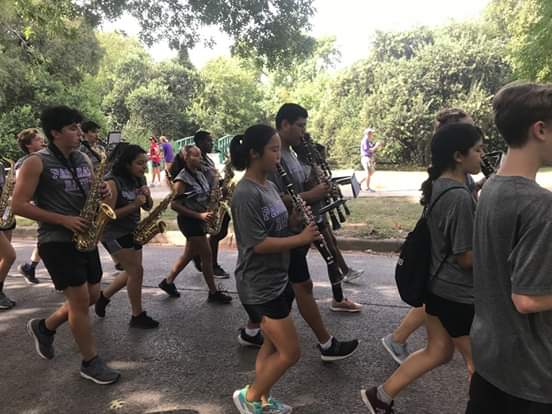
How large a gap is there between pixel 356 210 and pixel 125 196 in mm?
6253

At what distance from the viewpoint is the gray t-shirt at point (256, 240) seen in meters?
2.73

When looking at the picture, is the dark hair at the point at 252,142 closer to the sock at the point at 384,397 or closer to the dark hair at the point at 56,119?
the dark hair at the point at 56,119

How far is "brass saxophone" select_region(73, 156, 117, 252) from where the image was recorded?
3.54 meters

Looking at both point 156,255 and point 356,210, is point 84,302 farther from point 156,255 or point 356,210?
point 356,210

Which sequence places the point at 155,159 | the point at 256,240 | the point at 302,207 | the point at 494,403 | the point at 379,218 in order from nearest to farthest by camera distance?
the point at 494,403
the point at 256,240
the point at 302,207
the point at 379,218
the point at 155,159

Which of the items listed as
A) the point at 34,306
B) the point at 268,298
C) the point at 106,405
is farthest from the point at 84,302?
the point at 34,306

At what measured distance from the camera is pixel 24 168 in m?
3.36

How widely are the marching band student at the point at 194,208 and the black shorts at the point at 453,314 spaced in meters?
2.98

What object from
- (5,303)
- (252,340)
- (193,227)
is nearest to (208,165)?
(193,227)

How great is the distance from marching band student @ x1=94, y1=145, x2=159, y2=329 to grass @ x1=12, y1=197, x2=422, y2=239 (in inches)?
157

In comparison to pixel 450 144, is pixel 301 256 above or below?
below

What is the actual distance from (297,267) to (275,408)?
1.00m

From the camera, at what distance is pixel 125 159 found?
4.48 meters

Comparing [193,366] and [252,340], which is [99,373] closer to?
[193,366]
